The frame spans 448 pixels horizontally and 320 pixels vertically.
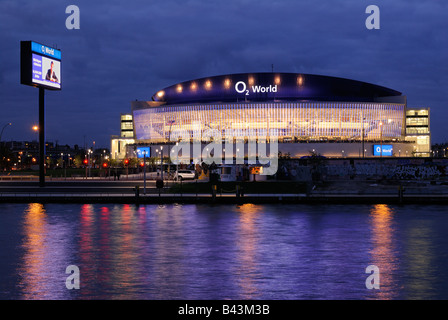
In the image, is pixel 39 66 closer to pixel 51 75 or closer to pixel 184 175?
pixel 51 75

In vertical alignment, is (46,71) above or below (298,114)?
below

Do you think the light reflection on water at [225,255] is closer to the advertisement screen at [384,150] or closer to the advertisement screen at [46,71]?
the advertisement screen at [46,71]

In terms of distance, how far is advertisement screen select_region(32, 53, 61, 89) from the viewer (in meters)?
76.5

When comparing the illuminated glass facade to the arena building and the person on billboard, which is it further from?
the person on billboard

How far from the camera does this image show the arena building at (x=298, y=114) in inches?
6644

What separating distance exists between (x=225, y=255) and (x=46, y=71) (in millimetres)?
64511

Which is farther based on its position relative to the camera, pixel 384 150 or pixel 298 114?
pixel 298 114

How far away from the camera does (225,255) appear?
68.4 ft

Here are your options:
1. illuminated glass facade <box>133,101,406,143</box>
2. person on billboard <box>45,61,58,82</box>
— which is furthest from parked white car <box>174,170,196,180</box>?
illuminated glass facade <box>133,101,406,143</box>

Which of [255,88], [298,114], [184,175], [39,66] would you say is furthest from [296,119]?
[39,66]

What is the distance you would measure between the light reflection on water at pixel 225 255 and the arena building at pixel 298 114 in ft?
436

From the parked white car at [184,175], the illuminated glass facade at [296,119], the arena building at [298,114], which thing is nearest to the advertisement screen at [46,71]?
the parked white car at [184,175]

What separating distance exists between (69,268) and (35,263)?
1823 millimetres
